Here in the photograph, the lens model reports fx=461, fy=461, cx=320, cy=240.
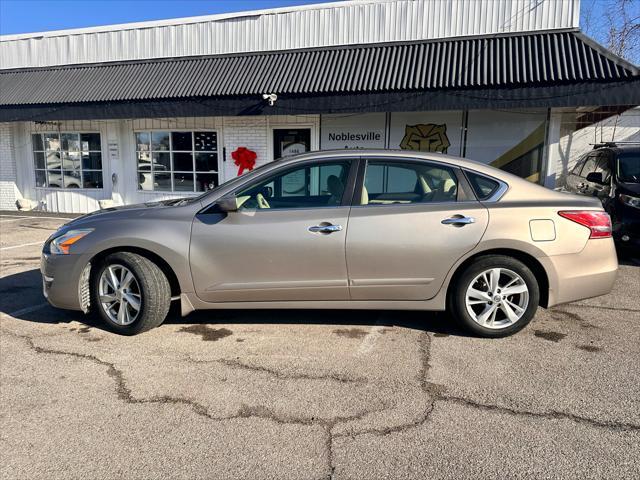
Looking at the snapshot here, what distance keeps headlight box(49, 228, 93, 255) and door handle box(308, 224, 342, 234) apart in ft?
6.56

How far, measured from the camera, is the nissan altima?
3.84 m

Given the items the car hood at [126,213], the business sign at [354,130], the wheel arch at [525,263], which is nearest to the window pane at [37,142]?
the business sign at [354,130]

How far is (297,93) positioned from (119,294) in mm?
7145

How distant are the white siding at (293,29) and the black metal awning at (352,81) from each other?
13.7 inches

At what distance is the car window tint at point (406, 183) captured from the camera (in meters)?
3.99

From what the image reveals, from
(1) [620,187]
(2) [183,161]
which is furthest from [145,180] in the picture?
(1) [620,187]

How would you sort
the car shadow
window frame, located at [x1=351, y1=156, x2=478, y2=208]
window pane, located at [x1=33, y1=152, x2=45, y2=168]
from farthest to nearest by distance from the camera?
window pane, located at [x1=33, y1=152, x2=45, y2=168]
the car shadow
window frame, located at [x1=351, y1=156, x2=478, y2=208]

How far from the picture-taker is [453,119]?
35.1ft

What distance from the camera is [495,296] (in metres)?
3.88

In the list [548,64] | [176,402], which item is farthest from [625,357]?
[548,64]

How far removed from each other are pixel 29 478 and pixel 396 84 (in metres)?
8.99

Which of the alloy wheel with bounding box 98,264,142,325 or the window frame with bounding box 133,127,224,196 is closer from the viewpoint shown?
the alloy wheel with bounding box 98,264,142,325

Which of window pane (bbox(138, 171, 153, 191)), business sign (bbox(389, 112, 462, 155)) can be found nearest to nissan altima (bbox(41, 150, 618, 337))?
business sign (bbox(389, 112, 462, 155))

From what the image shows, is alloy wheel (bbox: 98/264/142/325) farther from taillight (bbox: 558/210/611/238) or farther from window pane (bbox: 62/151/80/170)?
window pane (bbox: 62/151/80/170)
